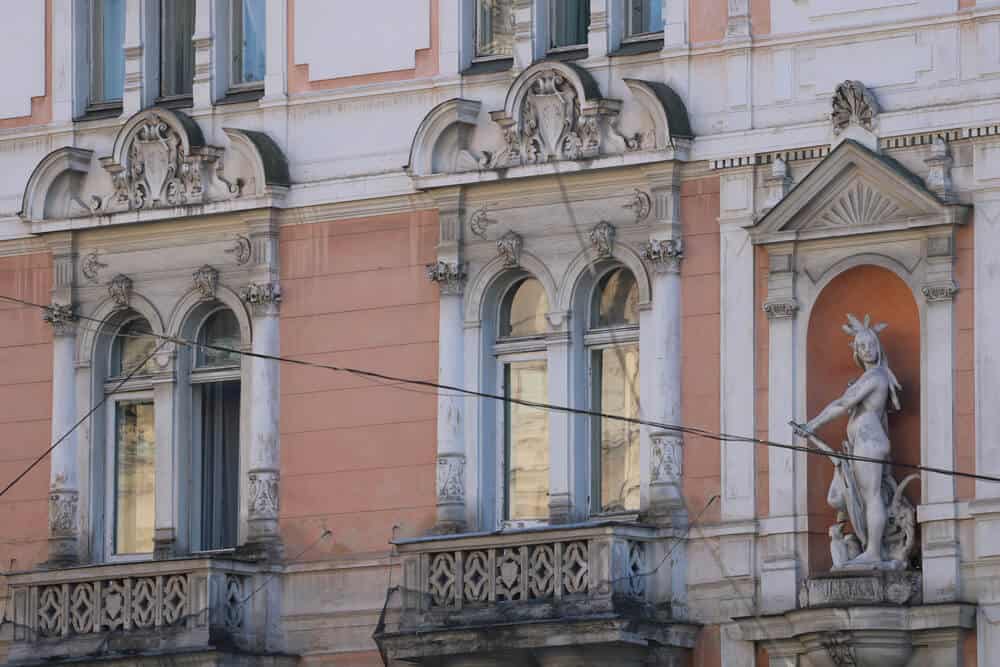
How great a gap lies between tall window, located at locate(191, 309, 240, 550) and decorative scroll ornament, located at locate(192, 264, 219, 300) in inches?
14.6

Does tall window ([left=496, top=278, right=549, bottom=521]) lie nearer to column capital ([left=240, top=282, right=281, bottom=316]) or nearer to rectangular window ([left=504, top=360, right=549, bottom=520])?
rectangular window ([left=504, top=360, right=549, bottom=520])

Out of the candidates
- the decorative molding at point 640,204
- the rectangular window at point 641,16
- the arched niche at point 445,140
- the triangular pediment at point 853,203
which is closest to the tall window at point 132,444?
the arched niche at point 445,140

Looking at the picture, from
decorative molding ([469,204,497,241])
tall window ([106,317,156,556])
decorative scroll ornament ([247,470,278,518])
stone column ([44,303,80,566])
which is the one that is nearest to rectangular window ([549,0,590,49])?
decorative molding ([469,204,497,241])

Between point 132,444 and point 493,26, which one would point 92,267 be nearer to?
point 132,444

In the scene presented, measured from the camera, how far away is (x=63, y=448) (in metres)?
37.1

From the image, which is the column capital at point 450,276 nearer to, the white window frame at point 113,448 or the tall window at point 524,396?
the tall window at point 524,396

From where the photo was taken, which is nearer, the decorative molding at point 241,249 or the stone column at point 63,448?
the decorative molding at point 241,249

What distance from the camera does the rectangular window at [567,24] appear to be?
35.5m

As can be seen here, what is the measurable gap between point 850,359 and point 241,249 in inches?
254

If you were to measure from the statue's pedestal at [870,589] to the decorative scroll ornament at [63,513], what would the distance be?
805cm

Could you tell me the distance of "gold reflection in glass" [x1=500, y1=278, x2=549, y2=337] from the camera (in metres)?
35.2

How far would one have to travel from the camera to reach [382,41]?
1421 inches

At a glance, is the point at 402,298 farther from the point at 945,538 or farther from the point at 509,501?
the point at 945,538

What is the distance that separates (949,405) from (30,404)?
32.4ft
